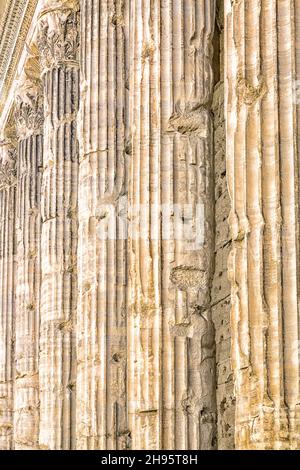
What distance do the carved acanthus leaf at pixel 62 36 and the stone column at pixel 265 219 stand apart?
773cm

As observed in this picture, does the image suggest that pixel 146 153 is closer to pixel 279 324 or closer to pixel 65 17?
pixel 279 324

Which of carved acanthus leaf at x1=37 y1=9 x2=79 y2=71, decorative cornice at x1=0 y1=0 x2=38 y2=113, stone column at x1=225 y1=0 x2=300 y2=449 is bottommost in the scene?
stone column at x1=225 y1=0 x2=300 y2=449

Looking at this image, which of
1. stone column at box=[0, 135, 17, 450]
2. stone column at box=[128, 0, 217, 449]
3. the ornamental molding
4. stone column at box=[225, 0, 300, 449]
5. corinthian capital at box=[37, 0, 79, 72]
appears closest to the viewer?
stone column at box=[225, 0, 300, 449]

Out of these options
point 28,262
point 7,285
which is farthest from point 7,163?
point 28,262

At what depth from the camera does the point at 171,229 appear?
11641mm

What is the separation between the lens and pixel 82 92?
46.9 feet

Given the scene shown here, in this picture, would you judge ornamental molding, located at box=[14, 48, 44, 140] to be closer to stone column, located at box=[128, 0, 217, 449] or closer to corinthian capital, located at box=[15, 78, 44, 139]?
corinthian capital, located at box=[15, 78, 44, 139]

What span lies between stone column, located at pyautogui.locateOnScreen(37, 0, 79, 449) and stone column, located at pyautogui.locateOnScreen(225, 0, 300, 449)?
726 centimetres

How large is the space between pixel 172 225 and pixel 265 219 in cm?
282

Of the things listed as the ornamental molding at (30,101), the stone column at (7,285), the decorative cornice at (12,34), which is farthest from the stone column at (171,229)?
the stone column at (7,285)

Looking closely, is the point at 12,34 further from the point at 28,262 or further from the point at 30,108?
the point at 28,262

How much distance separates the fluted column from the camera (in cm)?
1317

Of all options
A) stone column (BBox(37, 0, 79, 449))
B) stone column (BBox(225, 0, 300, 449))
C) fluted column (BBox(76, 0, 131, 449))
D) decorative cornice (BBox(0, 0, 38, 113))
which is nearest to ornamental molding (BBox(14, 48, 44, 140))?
decorative cornice (BBox(0, 0, 38, 113))
